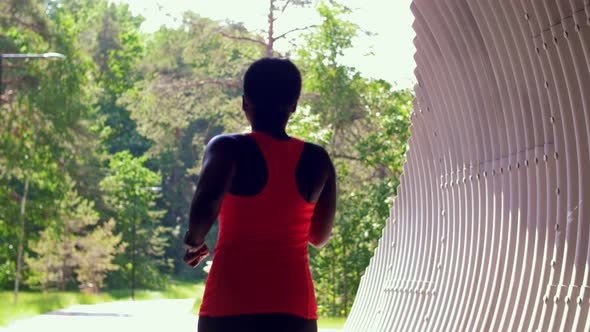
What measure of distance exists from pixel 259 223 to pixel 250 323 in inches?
11.6

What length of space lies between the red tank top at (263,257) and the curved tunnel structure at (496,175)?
7.94ft

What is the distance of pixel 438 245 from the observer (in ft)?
31.9

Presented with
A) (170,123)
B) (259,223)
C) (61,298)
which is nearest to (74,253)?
(170,123)

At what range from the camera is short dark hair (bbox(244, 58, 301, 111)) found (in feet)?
13.2

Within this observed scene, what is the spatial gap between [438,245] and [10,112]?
3796cm

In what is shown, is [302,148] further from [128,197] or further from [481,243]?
[128,197]

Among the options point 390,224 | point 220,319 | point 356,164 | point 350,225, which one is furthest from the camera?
point 356,164

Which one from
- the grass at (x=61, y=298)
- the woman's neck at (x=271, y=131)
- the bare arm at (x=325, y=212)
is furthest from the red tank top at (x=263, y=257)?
the grass at (x=61, y=298)

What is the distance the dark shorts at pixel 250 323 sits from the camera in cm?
375

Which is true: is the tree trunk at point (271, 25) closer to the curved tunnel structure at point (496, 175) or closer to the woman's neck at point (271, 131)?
the curved tunnel structure at point (496, 175)

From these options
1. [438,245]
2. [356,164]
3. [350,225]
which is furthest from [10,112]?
[438,245]

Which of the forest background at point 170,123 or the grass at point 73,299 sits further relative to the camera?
the forest background at point 170,123

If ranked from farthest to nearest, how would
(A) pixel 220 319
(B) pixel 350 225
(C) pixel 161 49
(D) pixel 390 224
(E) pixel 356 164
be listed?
(C) pixel 161 49 → (E) pixel 356 164 → (B) pixel 350 225 → (D) pixel 390 224 → (A) pixel 220 319

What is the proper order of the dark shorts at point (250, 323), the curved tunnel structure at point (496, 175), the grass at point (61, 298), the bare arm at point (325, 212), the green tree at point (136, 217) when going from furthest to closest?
the green tree at point (136, 217)
the grass at point (61, 298)
the curved tunnel structure at point (496, 175)
the bare arm at point (325, 212)
the dark shorts at point (250, 323)
